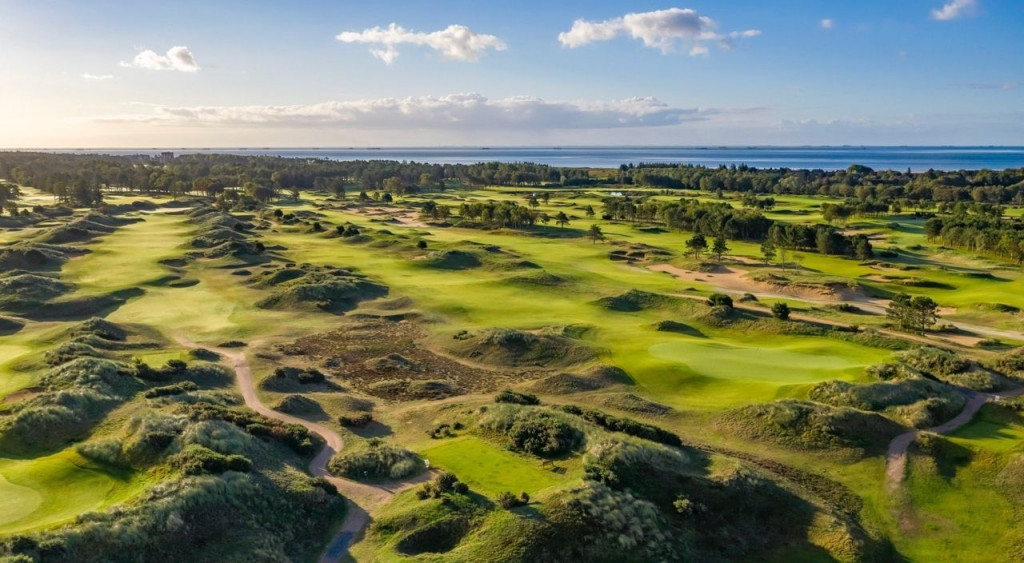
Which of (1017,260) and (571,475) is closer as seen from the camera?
(571,475)

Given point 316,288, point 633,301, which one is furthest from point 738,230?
point 316,288

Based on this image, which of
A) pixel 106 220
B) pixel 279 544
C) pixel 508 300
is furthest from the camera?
pixel 106 220

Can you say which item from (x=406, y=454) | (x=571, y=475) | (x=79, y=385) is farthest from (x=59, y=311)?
(x=571, y=475)

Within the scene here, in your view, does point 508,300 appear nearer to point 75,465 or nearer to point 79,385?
point 79,385

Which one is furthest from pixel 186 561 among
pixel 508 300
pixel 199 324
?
pixel 508 300

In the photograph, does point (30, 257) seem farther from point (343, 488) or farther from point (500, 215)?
point (500, 215)

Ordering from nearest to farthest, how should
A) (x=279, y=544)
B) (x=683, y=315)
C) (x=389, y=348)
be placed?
(x=279, y=544) < (x=389, y=348) < (x=683, y=315)

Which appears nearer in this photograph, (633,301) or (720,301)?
(720,301)
